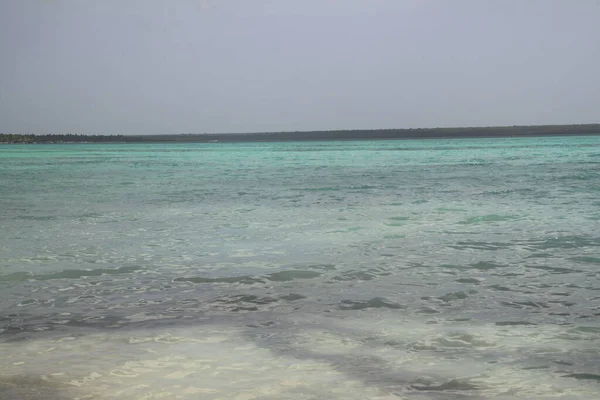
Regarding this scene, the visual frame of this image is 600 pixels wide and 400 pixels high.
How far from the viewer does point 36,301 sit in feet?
16.9

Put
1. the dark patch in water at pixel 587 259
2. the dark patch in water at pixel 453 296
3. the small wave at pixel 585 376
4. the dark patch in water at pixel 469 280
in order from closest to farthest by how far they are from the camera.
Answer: the small wave at pixel 585 376 → the dark patch in water at pixel 453 296 → the dark patch in water at pixel 469 280 → the dark patch in water at pixel 587 259

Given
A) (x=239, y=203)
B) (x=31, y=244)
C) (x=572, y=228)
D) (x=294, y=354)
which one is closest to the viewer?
(x=294, y=354)

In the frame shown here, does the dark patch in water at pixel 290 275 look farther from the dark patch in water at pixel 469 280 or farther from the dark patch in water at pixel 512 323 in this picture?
the dark patch in water at pixel 512 323

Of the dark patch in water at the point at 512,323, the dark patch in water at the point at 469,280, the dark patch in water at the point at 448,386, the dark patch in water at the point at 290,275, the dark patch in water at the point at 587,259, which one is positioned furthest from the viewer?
the dark patch in water at the point at 587,259

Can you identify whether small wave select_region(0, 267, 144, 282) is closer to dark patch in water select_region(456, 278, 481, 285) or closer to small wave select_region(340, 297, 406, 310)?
small wave select_region(340, 297, 406, 310)

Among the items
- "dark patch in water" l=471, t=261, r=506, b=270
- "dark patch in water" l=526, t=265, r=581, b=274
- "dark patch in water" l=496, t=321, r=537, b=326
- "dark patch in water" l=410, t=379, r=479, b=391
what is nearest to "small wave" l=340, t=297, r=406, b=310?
"dark patch in water" l=496, t=321, r=537, b=326

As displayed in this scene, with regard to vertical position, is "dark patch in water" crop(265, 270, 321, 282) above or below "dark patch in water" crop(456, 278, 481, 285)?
below

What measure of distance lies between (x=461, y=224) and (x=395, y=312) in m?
5.36

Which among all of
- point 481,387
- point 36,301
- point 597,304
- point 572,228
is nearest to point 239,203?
point 572,228

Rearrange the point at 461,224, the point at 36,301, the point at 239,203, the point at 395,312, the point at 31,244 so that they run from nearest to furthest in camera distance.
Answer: the point at 395,312 < the point at 36,301 < the point at 31,244 < the point at 461,224 < the point at 239,203

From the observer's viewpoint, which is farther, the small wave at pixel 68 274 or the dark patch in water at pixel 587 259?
the dark patch in water at pixel 587 259

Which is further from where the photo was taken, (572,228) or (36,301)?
(572,228)

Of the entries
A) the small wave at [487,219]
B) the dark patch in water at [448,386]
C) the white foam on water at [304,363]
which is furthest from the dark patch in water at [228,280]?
the small wave at [487,219]

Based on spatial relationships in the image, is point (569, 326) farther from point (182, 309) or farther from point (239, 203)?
point (239, 203)
